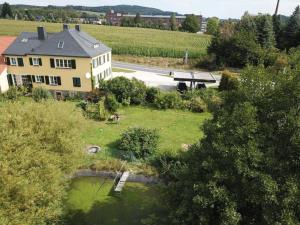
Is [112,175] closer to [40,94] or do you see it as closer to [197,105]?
[197,105]

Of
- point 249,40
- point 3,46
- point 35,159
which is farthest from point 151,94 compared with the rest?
point 249,40

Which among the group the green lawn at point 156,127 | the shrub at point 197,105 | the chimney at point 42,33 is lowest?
the green lawn at point 156,127

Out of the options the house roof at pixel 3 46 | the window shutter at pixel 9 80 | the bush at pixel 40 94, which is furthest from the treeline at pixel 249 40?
the window shutter at pixel 9 80

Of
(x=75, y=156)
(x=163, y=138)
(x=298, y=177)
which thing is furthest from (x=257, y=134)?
(x=163, y=138)

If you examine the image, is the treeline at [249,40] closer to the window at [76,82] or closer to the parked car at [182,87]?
the parked car at [182,87]

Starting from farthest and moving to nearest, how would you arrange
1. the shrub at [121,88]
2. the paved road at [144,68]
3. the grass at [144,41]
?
the grass at [144,41], the paved road at [144,68], the shrub at [121,88]

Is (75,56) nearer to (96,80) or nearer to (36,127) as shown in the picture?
(96,80)
